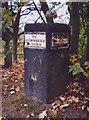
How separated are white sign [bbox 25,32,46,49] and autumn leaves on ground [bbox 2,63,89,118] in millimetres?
1021

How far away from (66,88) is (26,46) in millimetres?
1203

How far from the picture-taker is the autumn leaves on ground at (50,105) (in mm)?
4523

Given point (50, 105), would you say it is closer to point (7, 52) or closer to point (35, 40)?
point (35, 40)

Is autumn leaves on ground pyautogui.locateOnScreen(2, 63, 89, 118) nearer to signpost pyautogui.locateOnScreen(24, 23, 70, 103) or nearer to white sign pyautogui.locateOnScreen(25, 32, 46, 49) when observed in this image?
signpost pyautogui.locateOnScreen(24, 23, 70, 103)

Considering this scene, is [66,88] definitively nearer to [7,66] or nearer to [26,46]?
[26,46]

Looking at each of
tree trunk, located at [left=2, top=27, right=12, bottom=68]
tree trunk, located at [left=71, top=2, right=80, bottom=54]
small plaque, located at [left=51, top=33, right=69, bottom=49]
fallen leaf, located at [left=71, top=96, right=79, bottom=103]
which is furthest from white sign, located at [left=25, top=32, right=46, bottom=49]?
tree trunk, located at [left=2, top=27, right=12, bottom=68]

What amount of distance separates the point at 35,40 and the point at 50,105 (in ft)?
3.97

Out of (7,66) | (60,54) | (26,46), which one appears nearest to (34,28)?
(26,46)

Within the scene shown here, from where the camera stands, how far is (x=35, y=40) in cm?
471

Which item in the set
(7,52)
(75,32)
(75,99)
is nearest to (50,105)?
(75,99)

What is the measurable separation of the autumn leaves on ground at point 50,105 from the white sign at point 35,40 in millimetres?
1021

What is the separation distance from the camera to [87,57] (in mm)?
5359

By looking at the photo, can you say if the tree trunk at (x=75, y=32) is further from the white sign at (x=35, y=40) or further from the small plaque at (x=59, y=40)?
the white sign at (x=35, y=40)

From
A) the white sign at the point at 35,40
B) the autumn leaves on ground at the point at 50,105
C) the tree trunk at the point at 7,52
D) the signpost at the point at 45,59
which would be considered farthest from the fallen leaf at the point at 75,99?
the tree trunk at the point at 7,52
